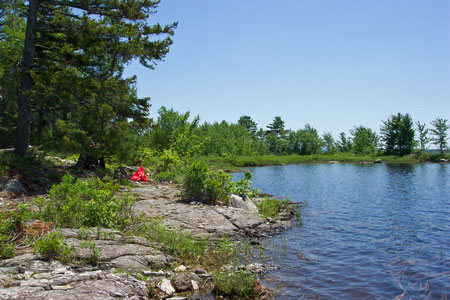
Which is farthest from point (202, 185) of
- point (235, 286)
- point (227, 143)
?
point (227, 143)

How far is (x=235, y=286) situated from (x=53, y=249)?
3.46 meters

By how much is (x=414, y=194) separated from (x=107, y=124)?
20188 millimetres

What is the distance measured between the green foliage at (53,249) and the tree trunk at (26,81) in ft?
31.1

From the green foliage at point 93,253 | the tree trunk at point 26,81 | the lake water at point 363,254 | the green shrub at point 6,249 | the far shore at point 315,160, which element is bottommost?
the lake water at point 363,254

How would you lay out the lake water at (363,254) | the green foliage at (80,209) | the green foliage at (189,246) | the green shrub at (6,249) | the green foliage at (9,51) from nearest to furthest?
the green shrub at (6,249), the lake water at (363,254), the green foliage at (189,246), the green foliage at (80,209), the green foliage at (9,51)

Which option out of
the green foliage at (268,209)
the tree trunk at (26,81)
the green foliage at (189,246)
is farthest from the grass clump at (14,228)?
the green foliage at (268,209)

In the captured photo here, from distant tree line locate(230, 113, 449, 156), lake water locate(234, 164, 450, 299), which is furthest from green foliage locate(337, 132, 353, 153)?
lake water locate(234, 164, 450, 299)

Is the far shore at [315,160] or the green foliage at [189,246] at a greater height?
the far shore at [315,160]

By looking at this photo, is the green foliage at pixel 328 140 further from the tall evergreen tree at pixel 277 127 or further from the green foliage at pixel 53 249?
the green foliage at pixel 53 249

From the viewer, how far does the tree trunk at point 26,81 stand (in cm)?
1360

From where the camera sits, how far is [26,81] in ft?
45.2

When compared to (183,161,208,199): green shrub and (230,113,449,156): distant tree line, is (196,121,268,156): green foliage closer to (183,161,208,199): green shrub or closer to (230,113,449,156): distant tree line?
(230,113,449,156): distant tree line

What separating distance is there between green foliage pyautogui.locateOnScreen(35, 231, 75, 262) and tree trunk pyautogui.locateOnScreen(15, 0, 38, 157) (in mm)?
9486

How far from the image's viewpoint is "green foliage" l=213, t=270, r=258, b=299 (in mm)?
6410
